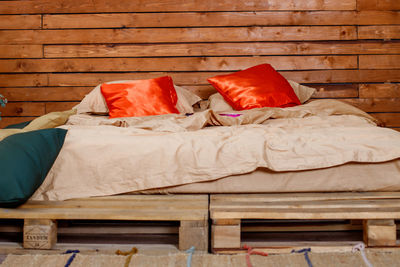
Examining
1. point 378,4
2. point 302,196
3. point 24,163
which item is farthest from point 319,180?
point 378,4

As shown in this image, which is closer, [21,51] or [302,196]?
[302,196]

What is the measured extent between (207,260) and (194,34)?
7.65ft

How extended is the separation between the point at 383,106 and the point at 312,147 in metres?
2.19

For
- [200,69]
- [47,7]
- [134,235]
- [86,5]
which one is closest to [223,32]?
[200,69]

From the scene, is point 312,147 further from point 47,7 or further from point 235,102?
point 47,7

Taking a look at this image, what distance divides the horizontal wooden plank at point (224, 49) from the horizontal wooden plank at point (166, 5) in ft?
0.99

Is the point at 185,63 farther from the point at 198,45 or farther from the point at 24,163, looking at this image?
the point at 24,163

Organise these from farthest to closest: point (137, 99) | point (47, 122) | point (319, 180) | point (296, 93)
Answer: point (296, 93)
point (137, 99)
point (47, 122)
point (319, 180)

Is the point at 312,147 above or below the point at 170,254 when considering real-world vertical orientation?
above

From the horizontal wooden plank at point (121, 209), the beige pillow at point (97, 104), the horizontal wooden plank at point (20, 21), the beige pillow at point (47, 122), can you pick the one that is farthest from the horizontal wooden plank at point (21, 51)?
the horizontal wooden plank at point (121, 209)

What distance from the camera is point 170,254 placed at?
3.71ft

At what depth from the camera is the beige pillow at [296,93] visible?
2652 millimetres

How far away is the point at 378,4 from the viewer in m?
3.05

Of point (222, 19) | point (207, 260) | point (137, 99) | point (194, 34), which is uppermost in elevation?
point (222, 19)
